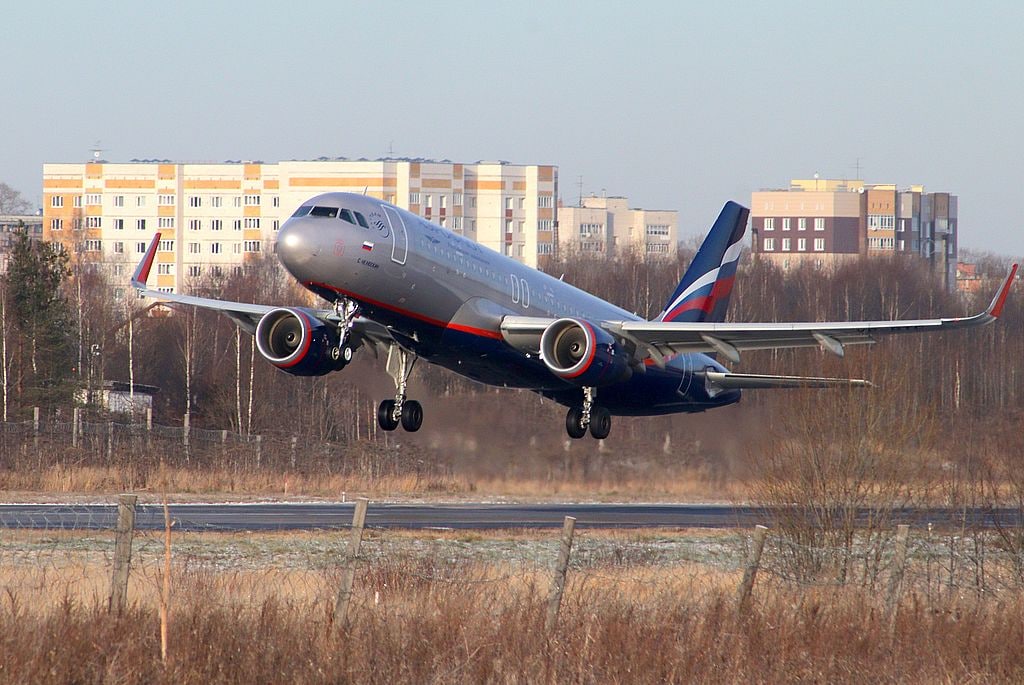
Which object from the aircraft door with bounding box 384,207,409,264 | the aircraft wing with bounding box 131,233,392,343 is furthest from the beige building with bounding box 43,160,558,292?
the aircraft door with bounding box 384,207,409,264

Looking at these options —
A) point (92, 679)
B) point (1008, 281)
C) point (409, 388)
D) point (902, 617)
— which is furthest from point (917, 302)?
point (92, 679)

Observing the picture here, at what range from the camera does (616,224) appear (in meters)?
174

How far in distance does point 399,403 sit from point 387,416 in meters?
0.36

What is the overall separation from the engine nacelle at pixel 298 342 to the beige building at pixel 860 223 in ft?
455

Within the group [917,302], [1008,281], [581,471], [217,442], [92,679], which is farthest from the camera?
[917,302]

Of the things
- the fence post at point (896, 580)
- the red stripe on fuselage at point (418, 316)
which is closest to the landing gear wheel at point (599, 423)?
the red stripe on fuselage at point (418, 316)

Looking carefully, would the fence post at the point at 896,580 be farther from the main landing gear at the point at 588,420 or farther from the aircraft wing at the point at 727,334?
the main landing gear at the point at 588,420

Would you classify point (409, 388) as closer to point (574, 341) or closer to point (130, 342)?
point (574, 341)

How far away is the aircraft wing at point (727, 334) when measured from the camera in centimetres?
2827

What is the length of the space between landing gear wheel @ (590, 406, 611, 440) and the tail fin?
580cm

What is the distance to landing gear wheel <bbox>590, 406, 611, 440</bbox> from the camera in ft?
107

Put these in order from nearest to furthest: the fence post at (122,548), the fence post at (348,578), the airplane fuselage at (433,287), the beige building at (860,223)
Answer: the fence post at (122,548) < the fence post at (348,578) < the airplane fuselage at (433,287) < the beige building at (860,223)

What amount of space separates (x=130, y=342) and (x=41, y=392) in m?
10.4

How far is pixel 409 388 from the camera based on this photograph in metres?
36.1
